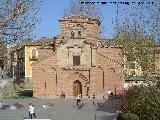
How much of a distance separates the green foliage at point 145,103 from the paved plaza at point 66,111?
224 centimetres

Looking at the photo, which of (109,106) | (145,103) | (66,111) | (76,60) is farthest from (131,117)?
(76,60)

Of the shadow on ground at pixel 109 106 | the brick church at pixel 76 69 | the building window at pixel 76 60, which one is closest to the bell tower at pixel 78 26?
the brick church at pixel 76 69

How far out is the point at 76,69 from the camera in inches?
2388

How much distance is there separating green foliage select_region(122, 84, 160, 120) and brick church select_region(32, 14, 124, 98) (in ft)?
64.3

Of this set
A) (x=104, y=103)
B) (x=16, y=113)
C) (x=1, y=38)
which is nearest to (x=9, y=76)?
(x=104, y=103)

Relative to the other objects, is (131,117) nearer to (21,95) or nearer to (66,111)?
(66,111)

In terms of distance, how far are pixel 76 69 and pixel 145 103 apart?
3148 centimetres

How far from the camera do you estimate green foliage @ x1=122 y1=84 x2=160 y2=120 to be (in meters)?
24.7

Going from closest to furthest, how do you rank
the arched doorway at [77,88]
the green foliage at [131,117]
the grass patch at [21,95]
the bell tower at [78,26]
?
the green foliage at [131,117], the grass patch at [21,95], the bell tower at [78,26], the arched doorway at [77,88]

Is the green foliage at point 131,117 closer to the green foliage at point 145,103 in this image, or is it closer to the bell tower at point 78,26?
the green foliage at point 145,103

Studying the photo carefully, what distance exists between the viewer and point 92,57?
200 ft

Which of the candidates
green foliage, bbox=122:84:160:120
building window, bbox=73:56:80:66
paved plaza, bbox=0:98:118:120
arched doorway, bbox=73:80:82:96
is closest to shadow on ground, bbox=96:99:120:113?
paved plaza, bbox=0:98:118:120

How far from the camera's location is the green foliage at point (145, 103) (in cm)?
2468

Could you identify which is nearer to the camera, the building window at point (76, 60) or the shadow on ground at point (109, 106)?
the shadow on ground at point (109, 106)
